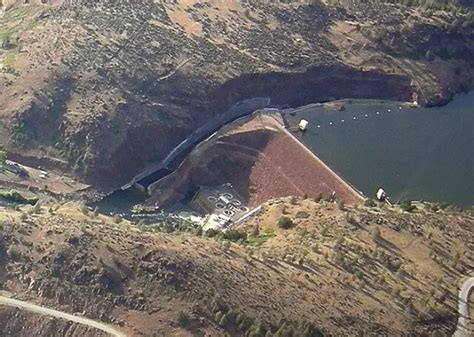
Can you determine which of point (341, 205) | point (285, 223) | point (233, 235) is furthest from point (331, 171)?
point (233, 235)

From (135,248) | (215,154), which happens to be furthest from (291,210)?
(135,248)

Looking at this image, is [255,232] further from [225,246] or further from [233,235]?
[225,246]

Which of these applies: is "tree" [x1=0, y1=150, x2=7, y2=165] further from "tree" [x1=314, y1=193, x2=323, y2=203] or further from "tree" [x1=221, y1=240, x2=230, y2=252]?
"tree" [x1=314, y1=193, x2=323, y2=203]

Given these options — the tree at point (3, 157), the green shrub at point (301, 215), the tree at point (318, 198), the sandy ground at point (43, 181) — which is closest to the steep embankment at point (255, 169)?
the tree at point (318, 198)

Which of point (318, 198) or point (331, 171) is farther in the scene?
point (331, 171)

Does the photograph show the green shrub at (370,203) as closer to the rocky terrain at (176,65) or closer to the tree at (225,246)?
the tree at (225,246)
